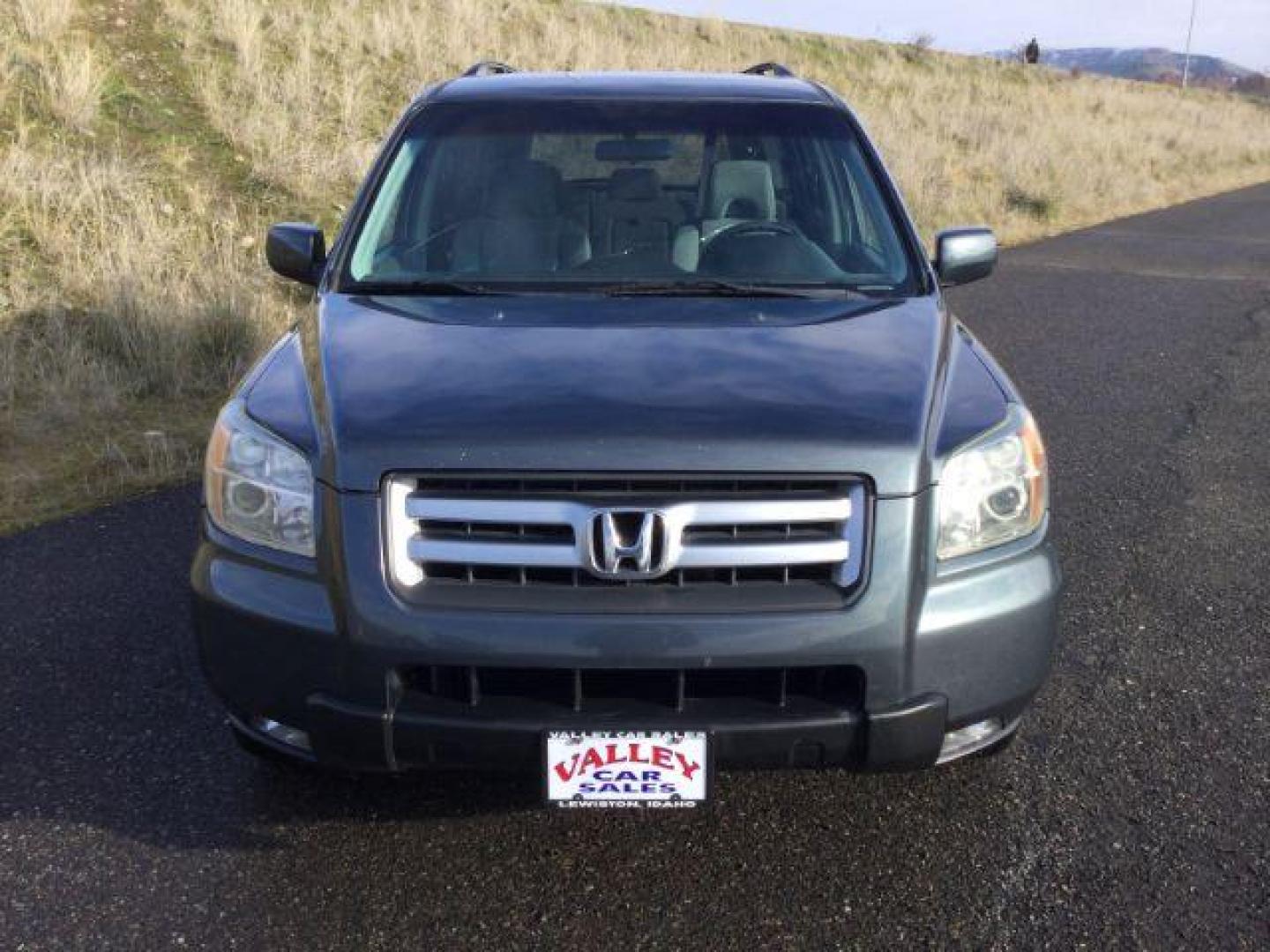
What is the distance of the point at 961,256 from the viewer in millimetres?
3969

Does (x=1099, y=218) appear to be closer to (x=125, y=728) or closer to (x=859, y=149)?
(x=859, y=149)

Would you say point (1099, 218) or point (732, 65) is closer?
point (1099, 218)

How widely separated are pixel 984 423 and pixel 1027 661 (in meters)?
0.52

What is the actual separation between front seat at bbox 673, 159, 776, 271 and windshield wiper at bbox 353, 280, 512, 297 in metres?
0.69

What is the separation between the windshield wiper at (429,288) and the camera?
3449mm

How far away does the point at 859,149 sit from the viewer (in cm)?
406

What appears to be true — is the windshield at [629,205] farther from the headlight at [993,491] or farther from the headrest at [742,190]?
the headlight at [993,491]

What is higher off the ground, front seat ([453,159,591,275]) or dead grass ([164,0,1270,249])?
front seat ([453,159,591,275])

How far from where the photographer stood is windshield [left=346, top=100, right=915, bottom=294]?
11.8 feet

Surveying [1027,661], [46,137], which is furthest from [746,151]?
[46,137]

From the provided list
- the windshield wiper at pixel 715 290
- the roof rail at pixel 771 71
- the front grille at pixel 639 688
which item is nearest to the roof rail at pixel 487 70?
the roof rail at pixel 771 71

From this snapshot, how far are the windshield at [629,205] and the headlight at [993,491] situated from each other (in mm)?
863

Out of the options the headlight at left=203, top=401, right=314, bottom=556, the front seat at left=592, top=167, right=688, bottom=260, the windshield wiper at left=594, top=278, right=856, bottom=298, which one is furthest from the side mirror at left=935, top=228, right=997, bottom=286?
the headlight at left=203, top=401, right=314, bottom=556

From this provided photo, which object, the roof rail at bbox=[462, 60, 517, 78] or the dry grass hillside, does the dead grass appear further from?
the roof rail at bbox=[462, 60, 517, 78]
